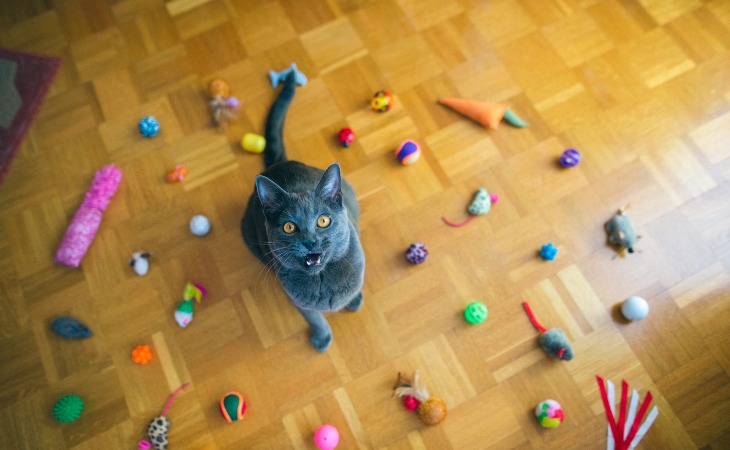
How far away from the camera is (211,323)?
1534mm

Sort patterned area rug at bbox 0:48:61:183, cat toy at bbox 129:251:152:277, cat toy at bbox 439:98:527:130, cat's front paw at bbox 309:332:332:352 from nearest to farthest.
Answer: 1. cat's front paw at bbox 309:332:332:352
2. cat toy at bbox 129:251:152:277
3. cat toy at bbox 439:98:527:130
4. patterned area rug at bbox 0:48:61:183

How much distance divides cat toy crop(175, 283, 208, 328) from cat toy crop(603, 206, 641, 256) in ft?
4.41

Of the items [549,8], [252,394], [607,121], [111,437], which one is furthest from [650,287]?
[111,437]

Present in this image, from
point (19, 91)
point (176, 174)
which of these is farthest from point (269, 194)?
point (19, 91)

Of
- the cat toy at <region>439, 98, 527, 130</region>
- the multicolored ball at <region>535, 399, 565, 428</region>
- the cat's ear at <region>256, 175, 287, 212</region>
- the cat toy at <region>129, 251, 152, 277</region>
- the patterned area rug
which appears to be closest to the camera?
the cat's ear at <region>256, 175, 287, 212</region>

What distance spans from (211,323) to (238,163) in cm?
56

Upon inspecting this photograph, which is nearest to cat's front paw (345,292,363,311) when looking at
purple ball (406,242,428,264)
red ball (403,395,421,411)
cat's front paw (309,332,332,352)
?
cat's front paw (309,332,332,352)

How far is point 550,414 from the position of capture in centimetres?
135

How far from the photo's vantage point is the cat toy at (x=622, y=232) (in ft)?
4.95

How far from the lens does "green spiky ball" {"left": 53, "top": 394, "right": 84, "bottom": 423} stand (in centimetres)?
142

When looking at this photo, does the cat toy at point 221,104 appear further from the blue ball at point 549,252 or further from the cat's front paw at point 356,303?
the blue ball at point 549,252

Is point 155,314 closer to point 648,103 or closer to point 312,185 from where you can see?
point 312,185

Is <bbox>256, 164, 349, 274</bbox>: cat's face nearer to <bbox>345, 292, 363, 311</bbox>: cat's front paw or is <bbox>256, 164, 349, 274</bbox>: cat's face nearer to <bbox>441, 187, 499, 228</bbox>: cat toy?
<bbox>345, 292, 363, 311</bbox>: cat's front paw

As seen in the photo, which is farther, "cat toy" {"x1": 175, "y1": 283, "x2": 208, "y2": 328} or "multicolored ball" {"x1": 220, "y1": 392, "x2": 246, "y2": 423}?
"cat toy" {"x1": 175, "y1": 283, "x2": 208, "y2": 328}
